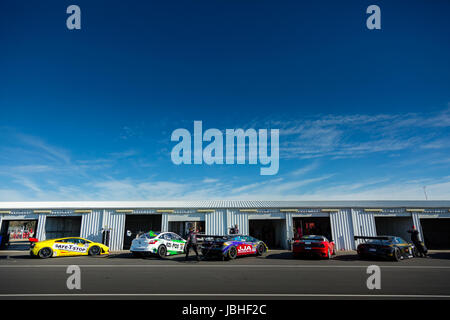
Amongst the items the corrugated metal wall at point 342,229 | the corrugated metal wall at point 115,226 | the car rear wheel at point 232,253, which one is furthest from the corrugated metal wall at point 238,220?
the corrugated metal wall at point 115,226

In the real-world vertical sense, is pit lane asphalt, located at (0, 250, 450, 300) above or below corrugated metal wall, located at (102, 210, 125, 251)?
below

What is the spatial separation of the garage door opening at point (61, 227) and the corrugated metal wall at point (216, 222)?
16.1 meters

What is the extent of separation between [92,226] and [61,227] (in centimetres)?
1103

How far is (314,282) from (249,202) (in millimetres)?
12721

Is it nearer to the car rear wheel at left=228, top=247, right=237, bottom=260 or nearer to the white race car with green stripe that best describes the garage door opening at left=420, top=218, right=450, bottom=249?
the car rear wheel at left=228, top=247, right=237, bottom=260

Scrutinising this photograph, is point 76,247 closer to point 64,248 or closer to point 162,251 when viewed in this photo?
point 64,248

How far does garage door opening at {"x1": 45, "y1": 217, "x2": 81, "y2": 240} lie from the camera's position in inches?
964

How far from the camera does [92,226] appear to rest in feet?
60.1

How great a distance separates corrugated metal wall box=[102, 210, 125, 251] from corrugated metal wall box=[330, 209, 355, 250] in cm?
1608

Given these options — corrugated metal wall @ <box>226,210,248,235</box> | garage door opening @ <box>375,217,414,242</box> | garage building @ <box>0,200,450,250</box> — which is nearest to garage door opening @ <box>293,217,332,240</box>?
garage building @ <box>0,200,450,250</box>
